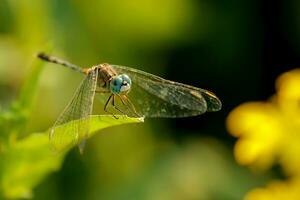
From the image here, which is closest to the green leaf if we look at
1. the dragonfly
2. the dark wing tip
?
the dragonfly

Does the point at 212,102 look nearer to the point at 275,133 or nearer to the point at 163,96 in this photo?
the point at 163,96

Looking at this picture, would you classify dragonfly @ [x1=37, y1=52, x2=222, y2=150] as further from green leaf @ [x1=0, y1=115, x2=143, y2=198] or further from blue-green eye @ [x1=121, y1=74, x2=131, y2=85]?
green leaf @ [x1=0, y1=115, x2=143, y2=198]

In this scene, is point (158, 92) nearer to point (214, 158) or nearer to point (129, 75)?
point (129, 75)

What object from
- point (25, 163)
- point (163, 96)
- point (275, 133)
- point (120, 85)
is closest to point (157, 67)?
point (275, 133)

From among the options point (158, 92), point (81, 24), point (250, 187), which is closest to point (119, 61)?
point (81, 24)

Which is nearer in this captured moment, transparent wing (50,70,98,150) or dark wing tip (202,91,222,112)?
transparent wing (50,70,98,150)

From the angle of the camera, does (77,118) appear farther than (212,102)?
No

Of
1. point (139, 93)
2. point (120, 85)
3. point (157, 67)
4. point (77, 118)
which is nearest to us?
point (77, 118)
